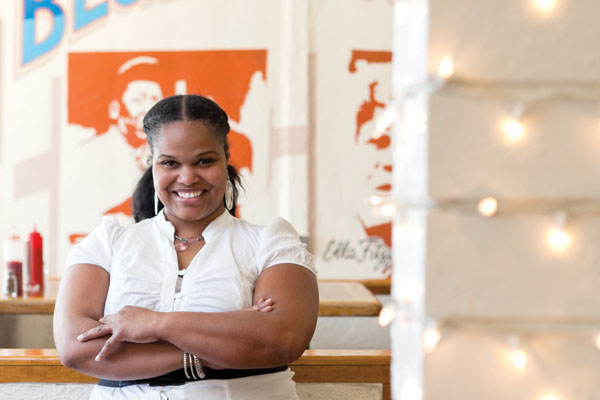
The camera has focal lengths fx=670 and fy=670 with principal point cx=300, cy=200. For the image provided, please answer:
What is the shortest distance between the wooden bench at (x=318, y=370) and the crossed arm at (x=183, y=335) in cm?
31

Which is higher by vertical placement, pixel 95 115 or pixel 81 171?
pixel 95 115

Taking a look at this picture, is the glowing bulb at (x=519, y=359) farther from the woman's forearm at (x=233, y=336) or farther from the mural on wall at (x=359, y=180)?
the mural on wall at (x=359, y=180)

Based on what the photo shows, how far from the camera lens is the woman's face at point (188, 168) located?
1.62m

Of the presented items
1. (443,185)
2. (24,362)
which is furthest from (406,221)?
(24,362)

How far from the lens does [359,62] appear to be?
387 cm

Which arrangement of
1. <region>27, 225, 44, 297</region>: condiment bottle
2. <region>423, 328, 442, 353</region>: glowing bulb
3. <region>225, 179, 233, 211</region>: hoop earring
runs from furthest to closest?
<region>27, 225, 44, 297</region>: condiment bottle
<region>225, 179, 233, 211</region>: hoop earring
<region>423, 328, 442, 353</region>: glowing bulb

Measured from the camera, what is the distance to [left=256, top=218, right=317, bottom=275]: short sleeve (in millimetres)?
1624

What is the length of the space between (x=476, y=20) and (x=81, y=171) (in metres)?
3.31

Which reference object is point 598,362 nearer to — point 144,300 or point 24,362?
point 144,300

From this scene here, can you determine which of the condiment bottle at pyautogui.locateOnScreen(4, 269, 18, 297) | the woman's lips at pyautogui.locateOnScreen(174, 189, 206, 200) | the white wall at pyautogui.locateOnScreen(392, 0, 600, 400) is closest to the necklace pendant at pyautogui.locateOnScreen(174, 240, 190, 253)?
the woman's lips at pyautogui.locateOnScreen(174, 189, 206, 200)

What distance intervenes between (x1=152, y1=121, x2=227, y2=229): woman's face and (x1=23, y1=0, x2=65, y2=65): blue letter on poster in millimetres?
2592

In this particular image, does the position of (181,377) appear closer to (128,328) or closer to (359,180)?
(128,328)

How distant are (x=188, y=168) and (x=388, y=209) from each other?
722 mm

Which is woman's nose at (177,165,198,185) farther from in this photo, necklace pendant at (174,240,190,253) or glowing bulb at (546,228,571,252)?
glowing bulb at (546,228,571,252)
